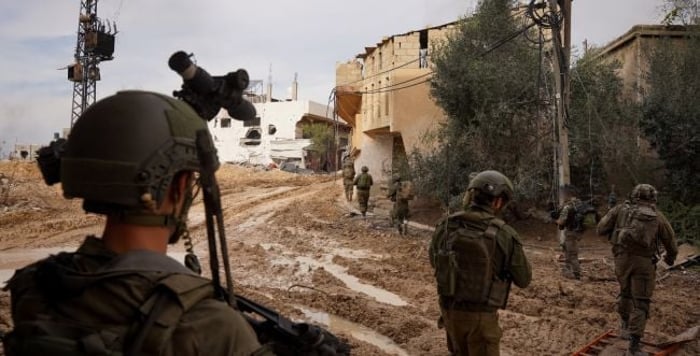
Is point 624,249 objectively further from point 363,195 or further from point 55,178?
point 363,195

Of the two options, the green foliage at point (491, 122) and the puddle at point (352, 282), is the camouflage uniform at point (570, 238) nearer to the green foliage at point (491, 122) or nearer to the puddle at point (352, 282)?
the puddle at point (352, 282)

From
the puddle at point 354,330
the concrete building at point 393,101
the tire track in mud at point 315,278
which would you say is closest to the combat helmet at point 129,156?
the tire track in mud at point 315,278

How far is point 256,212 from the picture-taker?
1747cm

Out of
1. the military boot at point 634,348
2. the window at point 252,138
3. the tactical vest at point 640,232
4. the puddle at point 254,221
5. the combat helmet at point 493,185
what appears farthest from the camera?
the window at point 252,138

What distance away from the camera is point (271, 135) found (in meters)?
47.7

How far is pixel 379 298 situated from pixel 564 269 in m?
3.64

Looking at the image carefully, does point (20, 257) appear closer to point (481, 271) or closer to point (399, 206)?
point (399, 206)

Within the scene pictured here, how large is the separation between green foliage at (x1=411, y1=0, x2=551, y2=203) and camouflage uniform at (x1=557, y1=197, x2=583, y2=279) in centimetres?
431

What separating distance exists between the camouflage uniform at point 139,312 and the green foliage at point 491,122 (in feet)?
43.6

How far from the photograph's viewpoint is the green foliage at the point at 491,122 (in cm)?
1458

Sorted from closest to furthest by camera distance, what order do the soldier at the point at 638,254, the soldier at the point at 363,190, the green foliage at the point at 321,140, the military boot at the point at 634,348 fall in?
1. the military boot at the point at 634,348
2. the soldier at the point at 638,254
3. the soldier at the point at 363,190
4. the green foliage at the point at 321,140

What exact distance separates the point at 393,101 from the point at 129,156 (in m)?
19.0

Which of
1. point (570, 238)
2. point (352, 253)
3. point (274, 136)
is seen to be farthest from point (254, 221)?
point (274, 136)

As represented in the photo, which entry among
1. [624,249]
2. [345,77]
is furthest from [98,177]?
[345,77]
